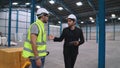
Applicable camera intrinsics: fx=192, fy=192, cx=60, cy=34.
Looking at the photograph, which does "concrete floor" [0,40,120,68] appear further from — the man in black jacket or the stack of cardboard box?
the man in black jacket

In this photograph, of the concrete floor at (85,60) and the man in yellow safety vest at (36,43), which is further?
the concrete floor at (85,60)

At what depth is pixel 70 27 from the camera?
490cm

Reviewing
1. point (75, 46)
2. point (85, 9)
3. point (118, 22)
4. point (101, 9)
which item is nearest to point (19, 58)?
point (75, 46)

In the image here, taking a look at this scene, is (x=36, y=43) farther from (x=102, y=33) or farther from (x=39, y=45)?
(x=102, y=33)

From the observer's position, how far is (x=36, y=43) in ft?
12.1

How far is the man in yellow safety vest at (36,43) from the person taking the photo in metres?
3.56

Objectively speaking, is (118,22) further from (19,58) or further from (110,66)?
(19,58)

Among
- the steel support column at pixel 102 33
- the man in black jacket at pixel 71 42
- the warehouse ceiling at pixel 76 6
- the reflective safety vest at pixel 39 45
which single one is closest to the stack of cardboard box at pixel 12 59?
the man in black jacket at pixel 71 42

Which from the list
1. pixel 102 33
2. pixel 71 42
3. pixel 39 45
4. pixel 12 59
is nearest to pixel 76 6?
pixel 102 33

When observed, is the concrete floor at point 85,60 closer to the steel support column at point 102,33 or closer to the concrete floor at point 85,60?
the concrete floor at point 85,60

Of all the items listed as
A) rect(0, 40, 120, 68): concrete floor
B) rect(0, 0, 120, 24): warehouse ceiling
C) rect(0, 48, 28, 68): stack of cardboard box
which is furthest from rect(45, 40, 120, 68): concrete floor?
rect(0, 0, 120, 24): warehouse ceiling

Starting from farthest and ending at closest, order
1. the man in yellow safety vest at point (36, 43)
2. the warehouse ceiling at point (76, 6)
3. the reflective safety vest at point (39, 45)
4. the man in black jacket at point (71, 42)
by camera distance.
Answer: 1. the warehouse ceiling at point (76, 6)
2. the man in black jacket at point (71, 42)
3. the reflective safety vest at point (39, 45)
4. the man in yellow safety vest at point (36, 43)

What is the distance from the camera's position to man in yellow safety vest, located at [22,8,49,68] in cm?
356

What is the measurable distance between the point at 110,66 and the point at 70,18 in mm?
3907
